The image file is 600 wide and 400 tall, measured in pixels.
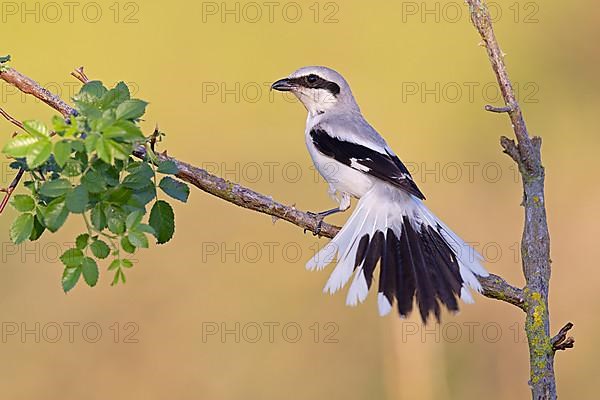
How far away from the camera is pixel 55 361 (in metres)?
5.82

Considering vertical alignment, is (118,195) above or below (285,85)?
below

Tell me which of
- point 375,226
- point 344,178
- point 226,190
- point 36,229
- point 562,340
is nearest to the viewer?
point 36,229

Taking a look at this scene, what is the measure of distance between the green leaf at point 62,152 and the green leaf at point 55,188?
0.10 meters

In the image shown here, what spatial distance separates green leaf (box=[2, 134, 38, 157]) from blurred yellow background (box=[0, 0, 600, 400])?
9.93 ft

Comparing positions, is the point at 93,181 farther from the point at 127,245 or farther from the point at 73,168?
the point at 127,245

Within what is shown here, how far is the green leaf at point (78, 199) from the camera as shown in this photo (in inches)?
83.2

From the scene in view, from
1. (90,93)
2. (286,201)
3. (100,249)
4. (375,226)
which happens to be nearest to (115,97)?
(90,93)

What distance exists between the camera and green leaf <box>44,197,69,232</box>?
7.14 feet

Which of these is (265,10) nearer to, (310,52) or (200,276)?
(310,52)

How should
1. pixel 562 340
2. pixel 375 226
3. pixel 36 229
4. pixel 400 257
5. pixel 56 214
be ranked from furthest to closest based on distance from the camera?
pixel 375 226, pixel 400 257, pixel 562 340, pixel 36 229, pixel 56 214

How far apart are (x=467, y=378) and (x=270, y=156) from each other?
3.35 m

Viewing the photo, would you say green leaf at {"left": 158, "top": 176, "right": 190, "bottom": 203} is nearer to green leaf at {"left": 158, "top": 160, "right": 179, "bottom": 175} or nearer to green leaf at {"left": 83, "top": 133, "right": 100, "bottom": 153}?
green leaf at {"left": 158, "top": 160, "right": 179, "bottom": 175}

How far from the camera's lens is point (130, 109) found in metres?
2.19

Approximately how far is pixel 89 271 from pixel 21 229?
211mm
